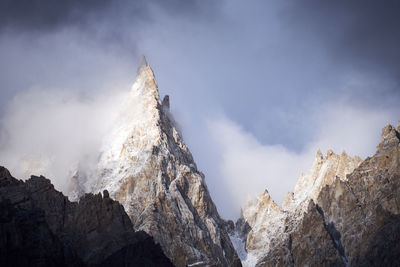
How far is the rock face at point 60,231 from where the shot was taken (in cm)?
9375

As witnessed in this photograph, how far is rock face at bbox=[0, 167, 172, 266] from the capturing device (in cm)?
9375

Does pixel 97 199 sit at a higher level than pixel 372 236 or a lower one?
higher

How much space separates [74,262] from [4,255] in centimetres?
1619

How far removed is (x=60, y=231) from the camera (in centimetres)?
12100

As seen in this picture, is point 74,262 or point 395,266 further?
point 395,266

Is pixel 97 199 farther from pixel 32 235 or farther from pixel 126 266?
pixel 32 235

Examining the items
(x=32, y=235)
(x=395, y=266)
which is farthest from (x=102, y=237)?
(x=395, y=266)

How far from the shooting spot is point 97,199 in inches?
5955

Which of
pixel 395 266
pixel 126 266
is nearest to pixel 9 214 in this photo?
pixel 126 266

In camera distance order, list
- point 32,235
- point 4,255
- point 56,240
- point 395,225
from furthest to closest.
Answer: point 395,225 < point 56,240 < point 32,235 < point 4,255

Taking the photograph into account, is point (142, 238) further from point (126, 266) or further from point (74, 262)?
point (74, 262)

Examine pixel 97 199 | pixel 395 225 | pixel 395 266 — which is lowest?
pixel 395 266

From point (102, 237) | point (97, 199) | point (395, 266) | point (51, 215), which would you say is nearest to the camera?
point (51, 215)

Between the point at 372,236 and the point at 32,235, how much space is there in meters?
135
